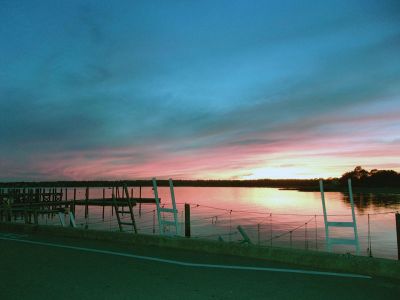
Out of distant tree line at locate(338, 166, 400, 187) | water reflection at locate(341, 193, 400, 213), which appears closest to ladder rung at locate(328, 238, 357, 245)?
water reflection at locate(341, 193, 400, 213)

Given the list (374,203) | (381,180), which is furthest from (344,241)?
(381,180)

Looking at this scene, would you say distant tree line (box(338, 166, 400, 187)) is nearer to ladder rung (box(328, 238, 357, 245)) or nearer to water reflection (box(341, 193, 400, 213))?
water reflection (box(341, 193, 400, 213))

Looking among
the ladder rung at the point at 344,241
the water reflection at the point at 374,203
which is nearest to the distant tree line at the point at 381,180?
the water reflection at the point at 374,203

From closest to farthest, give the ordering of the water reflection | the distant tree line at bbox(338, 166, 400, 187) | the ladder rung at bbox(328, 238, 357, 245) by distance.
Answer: the ladder rung at bbox(328, 238, 357, 245), the water reflection, the distant tree line at bbox(338, 166, 400, 187)

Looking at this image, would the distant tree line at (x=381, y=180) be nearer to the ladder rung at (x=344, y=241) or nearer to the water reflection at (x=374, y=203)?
the water reflection at (x=374, y=203)

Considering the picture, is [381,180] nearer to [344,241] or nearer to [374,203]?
[374,203]

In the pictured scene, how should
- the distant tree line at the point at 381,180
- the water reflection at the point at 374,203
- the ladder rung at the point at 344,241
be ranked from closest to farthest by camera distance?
the ladder rung at the point at 344,241 < the water reflection at the point at 374,203 < the distant tree line at the point at 381,180

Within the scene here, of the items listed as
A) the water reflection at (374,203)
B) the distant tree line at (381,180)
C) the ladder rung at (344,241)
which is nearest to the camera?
the ladder rung at (344,241)

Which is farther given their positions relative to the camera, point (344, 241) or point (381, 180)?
point (381, 180)

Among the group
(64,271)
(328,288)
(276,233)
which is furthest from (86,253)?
(276,233)

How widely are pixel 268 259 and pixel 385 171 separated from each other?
150 metres

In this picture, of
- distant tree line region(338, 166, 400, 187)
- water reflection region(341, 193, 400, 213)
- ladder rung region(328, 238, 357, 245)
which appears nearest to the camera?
ladder rung region(328, 238, 357, 245)

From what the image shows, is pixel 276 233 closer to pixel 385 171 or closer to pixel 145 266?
pixel 145 266

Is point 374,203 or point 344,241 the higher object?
point 344,241
